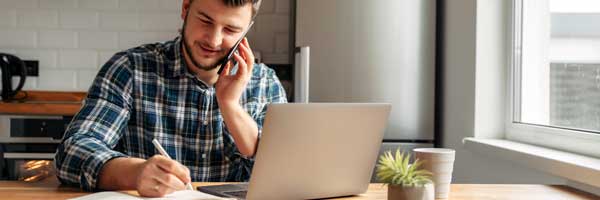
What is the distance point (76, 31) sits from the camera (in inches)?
144

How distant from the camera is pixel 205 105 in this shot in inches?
74.0

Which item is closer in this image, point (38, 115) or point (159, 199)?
point (159, 199)

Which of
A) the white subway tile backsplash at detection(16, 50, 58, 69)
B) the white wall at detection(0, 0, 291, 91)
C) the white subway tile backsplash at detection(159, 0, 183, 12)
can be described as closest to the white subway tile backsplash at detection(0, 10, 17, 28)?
the white wall at detection(0, 0, 291, 91)

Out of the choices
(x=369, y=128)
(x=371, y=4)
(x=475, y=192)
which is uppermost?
(x=371, y=4)

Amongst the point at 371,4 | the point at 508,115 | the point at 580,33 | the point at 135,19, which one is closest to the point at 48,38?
the point at 135,19

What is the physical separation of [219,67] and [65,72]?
204 centimetres

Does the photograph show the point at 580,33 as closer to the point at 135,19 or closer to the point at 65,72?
the point at 135,19

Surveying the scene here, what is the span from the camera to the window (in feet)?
6.63

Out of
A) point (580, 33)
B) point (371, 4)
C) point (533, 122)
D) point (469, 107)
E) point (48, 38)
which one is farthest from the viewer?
point (48, 38)

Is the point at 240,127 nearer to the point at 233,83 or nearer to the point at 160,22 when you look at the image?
the point at 233,83

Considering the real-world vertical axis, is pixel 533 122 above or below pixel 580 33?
below

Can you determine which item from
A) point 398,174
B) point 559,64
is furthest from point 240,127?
point 559,64

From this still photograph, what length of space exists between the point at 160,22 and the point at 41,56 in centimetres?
62

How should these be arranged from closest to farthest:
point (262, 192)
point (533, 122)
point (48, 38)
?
point (262, 192)
point (533, 122)
point (48, 38)
